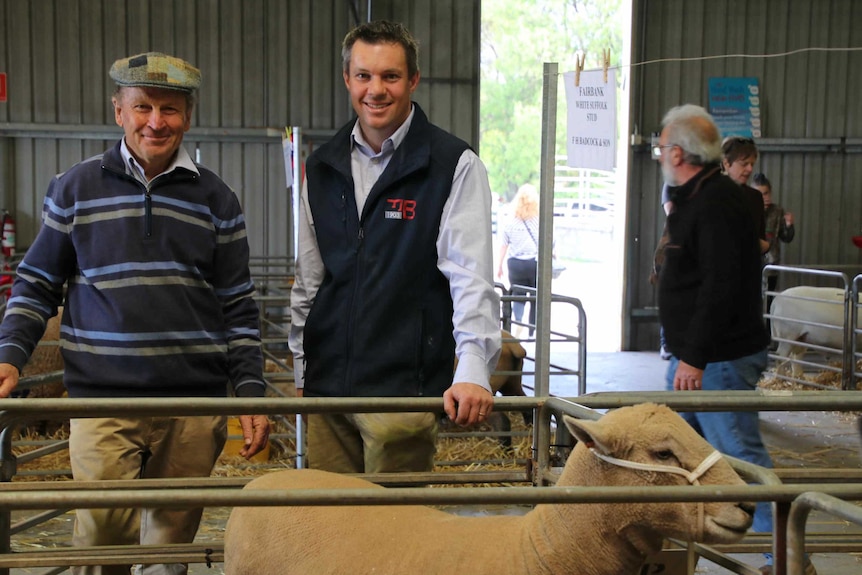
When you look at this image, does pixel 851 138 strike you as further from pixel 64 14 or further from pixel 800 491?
pixel 800 491

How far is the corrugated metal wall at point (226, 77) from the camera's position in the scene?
11383 millimetres

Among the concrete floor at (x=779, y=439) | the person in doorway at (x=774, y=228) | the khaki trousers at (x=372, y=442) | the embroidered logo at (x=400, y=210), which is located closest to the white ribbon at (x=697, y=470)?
the concrete floor at (x=779, y=439)

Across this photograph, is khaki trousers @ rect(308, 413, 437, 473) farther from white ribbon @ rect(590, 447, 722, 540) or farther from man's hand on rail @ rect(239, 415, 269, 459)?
white ribbon @ rect(590, 447, 722, 540)

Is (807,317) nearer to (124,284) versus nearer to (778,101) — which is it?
(778,101)

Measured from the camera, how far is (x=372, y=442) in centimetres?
281

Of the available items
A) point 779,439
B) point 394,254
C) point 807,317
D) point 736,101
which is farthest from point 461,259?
point 736,101

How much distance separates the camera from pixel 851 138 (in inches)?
513

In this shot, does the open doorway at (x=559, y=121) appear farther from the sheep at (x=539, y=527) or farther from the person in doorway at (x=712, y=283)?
the sheep at (x=539, y=527)

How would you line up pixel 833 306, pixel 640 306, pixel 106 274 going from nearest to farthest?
1. pixel 106 274
2. pixel 833 306
3. pixel 640 306

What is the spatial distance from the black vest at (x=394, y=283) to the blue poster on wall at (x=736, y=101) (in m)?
10.8

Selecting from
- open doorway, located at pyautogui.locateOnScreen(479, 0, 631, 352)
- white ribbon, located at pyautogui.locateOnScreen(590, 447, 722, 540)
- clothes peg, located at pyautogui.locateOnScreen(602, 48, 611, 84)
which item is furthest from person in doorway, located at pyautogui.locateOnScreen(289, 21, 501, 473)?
open doorway, located at pyautogui.locateOnScreen(479, 0, 631, 352)

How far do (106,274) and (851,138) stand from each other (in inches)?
492

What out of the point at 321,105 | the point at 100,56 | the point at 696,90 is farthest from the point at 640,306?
Answer: the point at 100,56

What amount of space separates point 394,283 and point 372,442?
0.48 m
